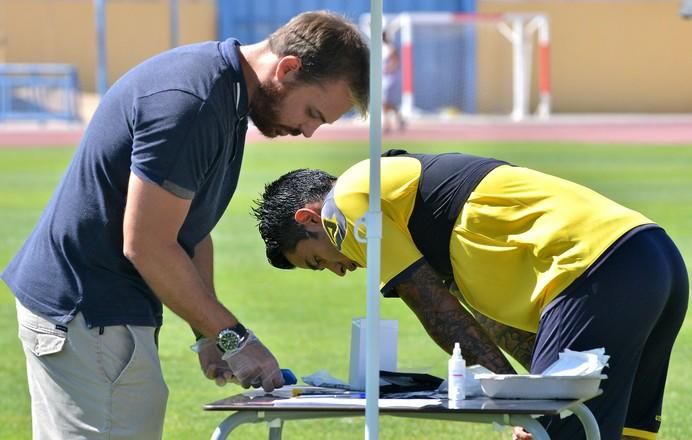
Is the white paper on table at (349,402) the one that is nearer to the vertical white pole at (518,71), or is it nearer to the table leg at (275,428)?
the table leg at (275,428)

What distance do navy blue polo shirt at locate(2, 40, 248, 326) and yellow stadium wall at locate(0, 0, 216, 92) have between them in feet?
128

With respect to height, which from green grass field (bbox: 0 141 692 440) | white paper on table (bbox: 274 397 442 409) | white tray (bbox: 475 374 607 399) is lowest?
green grass field (bbox: 0 141 692 440)

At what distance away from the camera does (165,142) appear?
12.5 ft

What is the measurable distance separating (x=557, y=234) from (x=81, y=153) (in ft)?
4.83

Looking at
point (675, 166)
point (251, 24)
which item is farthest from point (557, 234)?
point (251, 24)

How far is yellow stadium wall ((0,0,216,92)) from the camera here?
42.3m

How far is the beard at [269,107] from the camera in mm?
4051

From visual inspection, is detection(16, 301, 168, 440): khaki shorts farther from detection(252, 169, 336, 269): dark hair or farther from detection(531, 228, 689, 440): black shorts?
detection(531, 228, 689, 440): black shorts

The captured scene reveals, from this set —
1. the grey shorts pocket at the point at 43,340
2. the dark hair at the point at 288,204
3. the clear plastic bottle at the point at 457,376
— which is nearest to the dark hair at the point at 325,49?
the dark hair at the point at 288,204

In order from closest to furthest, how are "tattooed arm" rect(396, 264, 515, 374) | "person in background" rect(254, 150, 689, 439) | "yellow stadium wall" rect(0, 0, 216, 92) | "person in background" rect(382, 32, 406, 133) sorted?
"person in background" rect(254, 150, 689, 439) → "tattooed arm" rect(396, 264, 515, 374) → "person in background" rect(382, 32, 406, 133) → "yellow stadium wall" rect(0, 0, 216, 92)

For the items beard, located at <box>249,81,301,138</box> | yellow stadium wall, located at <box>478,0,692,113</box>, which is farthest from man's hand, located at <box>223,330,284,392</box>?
yellow stadium wall, located at <box>478,0,692,113</box>

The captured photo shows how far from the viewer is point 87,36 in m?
42.8

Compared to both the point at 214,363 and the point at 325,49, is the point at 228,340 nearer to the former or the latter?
the point at 214,363

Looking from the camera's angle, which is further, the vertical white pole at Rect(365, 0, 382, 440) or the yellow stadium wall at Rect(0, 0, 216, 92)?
the yellow stadium wall at Rect(0, 0, 216, 92)
